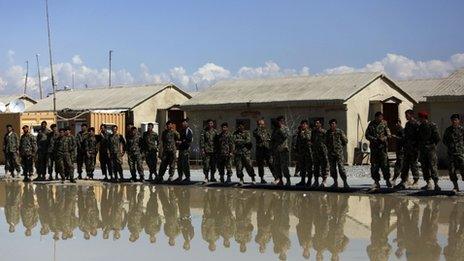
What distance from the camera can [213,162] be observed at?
58.4ft

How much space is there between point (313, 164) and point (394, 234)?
6939mm

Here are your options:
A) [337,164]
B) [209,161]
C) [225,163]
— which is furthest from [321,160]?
Result: [209,161]

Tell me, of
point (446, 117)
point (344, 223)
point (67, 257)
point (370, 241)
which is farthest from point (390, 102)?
point (67, 257)

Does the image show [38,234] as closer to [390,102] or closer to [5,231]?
[5,231]

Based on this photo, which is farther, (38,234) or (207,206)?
(207,206)

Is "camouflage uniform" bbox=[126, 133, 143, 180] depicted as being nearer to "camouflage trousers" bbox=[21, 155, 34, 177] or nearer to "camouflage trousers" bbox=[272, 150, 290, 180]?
"camouflage trousers" bbox=[21, 155, 34, 177]

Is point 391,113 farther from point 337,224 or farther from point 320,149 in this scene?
point 337,224

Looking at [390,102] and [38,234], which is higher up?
[390,102]

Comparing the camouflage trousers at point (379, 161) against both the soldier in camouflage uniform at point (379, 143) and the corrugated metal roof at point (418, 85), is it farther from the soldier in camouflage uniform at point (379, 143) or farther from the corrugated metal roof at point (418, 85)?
the corrugated metal roof at point (418, 85)

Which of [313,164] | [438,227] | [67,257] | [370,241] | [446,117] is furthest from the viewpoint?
[446,117]

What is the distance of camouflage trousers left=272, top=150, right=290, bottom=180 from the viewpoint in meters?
16.3

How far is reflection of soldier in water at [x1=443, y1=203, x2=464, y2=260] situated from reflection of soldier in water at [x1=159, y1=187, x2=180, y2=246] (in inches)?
136

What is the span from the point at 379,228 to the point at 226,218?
2659 mm

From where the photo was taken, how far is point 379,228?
9.80 metres
